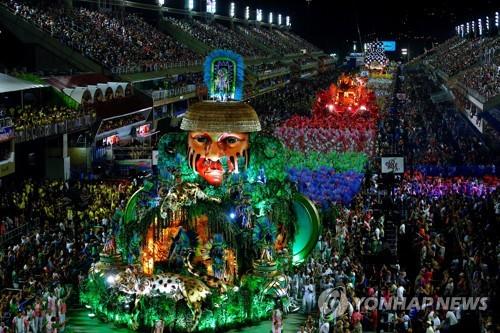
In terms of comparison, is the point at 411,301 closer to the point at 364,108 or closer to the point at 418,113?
the point at 364,108

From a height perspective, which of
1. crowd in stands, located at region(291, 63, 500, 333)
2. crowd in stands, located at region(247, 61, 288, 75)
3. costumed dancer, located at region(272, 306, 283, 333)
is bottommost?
costumed dancer, located at region(272, 306, 283, 333)

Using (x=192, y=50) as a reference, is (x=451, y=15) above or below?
above

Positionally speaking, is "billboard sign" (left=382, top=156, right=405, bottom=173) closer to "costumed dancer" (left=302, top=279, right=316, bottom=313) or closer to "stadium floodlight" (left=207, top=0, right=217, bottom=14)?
"costumed dancer" (left=302, top=279, right=316, bottom=313)

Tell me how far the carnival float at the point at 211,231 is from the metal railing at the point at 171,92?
31.5m

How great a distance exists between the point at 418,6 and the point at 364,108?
8250 cm

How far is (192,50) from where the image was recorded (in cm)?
7831

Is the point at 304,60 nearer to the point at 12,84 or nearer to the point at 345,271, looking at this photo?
the point at 12,84

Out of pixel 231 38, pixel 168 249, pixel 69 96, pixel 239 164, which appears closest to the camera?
pixel 168 249

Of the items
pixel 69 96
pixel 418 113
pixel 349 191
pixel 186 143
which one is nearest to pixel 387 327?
pixel 186 143

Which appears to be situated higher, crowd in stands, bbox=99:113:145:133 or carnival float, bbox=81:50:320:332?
crowd in stands, bbox=99:113:145:133

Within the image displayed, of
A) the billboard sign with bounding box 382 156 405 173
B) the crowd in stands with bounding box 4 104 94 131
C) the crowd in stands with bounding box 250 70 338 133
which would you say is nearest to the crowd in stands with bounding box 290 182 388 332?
the billboard sign with bounding box 382 156 405 173

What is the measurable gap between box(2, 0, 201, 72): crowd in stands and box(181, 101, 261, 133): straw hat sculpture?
30.0 metres

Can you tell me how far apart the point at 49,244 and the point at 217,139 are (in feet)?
20.3

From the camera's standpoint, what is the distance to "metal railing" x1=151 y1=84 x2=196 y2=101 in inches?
2134
